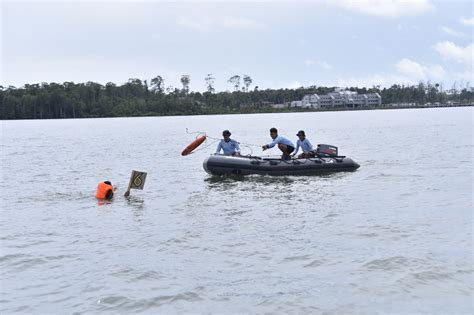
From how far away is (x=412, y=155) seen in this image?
27766 mm

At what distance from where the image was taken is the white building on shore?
178500 mm

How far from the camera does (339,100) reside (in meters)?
184

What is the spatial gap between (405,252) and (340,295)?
2.40 m

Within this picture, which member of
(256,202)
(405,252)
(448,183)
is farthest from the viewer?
(448,183)

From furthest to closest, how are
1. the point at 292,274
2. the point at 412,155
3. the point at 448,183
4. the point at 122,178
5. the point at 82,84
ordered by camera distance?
the point at 82,84
the point at 412,155
the point at 122,178
the point at 448,183
the point at 292,274

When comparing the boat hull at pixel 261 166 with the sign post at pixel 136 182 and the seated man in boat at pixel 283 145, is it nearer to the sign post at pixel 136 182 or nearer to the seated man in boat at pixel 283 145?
the seated man in boat at pixel 283 145

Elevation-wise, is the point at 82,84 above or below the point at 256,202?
above

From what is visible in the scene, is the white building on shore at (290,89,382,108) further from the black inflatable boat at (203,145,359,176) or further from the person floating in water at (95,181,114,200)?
the person floating in water at (95,181,114,200)

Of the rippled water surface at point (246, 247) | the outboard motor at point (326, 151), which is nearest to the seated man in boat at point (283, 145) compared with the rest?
the rippled water surface at point (246, 247)

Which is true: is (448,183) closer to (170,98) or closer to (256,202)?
(256,202)

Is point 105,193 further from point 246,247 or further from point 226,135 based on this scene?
point 246,247

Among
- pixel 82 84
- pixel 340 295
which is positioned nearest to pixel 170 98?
pixel 82 84

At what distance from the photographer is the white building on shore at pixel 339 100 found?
178 meters

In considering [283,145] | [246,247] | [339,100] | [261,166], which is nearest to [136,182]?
[261,166]
